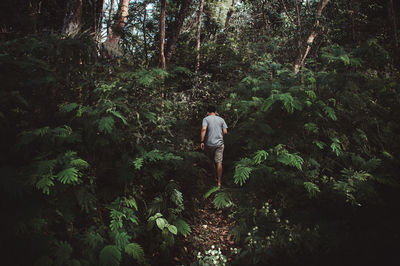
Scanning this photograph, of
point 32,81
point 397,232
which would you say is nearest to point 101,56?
point 32,81

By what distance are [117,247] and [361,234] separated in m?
3.66

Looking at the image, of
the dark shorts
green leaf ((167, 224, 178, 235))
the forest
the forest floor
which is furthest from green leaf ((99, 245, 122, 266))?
the dark shorts

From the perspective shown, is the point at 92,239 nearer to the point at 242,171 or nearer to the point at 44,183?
the point at 44,183

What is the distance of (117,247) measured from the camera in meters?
3.03

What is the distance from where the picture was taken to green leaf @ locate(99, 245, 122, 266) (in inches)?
112

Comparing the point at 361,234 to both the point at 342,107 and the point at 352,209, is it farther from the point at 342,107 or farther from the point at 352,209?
the point at 342,107

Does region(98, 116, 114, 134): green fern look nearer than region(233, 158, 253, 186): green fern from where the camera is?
Yes

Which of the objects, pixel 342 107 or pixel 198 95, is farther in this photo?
pixel 198 95

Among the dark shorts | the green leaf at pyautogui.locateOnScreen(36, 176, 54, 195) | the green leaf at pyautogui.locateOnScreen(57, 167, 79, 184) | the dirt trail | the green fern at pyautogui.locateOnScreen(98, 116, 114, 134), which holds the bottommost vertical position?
the dirt trail

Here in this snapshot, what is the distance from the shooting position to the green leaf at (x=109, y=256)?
2.84 meters

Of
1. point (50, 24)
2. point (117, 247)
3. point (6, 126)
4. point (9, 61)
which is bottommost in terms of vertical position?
point (117, 247)

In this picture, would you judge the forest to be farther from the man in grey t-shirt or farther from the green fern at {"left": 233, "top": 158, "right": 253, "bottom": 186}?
the man in grey t-shirt

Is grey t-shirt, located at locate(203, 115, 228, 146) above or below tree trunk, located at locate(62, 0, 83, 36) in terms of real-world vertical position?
below

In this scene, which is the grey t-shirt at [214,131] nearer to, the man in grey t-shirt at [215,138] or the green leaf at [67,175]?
the man in grey t-shirt at [215,138]
